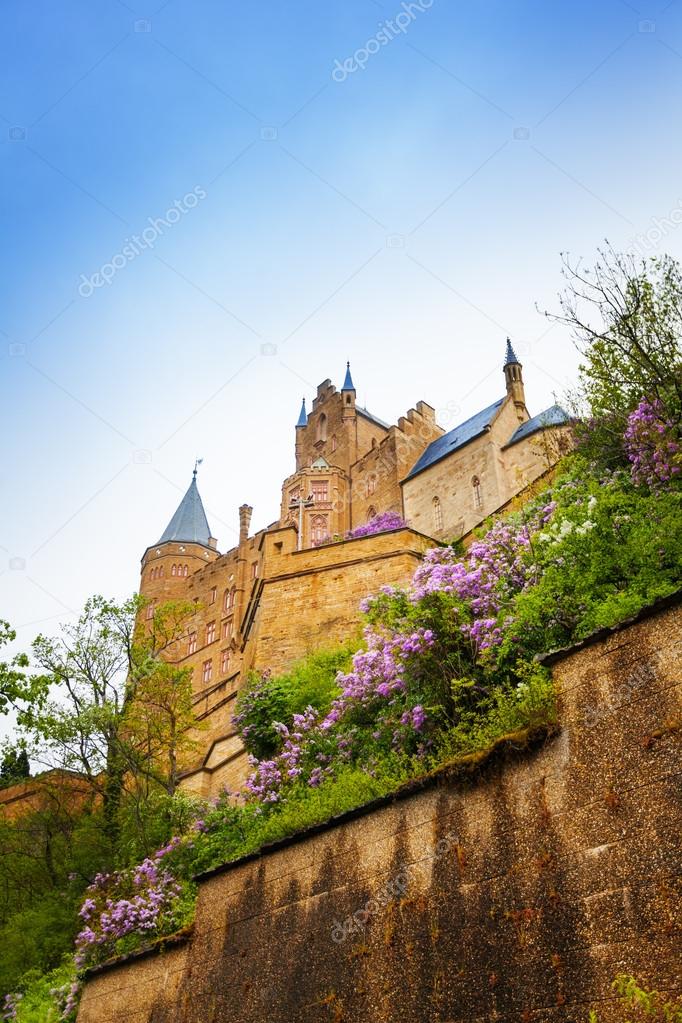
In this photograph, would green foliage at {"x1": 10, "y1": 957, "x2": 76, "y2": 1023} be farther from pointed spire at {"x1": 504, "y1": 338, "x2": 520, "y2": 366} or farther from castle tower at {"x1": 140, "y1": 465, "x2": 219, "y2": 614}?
castle tower at {"x1": 140, "y1": 465, "x2": 219, "y2": 614}

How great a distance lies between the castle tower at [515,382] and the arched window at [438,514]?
5337 mm

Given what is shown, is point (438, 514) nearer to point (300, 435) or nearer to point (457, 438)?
point (457, 438)

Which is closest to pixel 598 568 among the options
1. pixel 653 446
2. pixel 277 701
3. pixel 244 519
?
pixel 653 446

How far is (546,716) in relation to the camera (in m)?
7.28

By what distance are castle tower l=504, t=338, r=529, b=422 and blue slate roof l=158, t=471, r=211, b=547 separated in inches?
1387

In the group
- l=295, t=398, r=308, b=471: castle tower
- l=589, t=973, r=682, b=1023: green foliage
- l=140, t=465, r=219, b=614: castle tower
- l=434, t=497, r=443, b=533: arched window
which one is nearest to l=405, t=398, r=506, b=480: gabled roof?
l=434, t=497, r=443, b=533: arched window

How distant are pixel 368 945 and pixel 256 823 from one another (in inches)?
202

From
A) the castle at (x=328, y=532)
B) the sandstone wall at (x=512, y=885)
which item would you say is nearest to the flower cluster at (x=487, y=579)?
the sandstone wall at (x=512, y=885)

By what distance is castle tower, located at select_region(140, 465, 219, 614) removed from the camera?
64312mm

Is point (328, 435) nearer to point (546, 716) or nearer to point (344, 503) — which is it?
point (344, 503)

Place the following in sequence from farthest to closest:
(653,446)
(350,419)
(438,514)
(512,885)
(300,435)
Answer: (300,435), (350,419), (438,514), (653,446), (512,885)

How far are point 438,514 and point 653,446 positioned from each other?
26902mm

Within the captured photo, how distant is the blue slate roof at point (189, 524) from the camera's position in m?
68.8

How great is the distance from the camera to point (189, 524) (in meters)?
70.3
